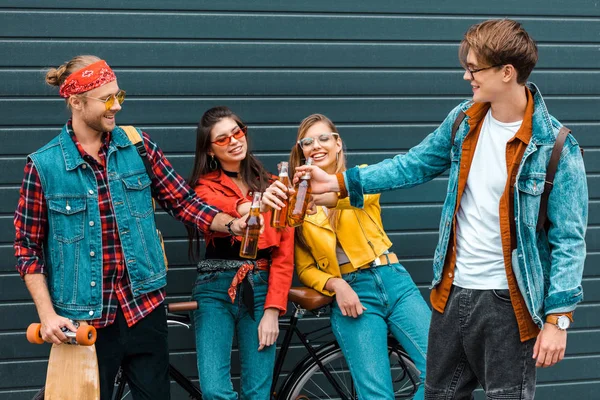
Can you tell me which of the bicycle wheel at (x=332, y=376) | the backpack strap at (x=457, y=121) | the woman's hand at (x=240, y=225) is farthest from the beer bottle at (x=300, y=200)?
the bicycle wheel at (x=332, y=376)

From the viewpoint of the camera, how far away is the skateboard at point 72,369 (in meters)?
3.91

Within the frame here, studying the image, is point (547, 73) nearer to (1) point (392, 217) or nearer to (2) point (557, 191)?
(1) point (392, 217)

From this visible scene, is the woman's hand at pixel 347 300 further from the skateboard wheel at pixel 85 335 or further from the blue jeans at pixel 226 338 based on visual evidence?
the skateboard wheel at pixel 85 335

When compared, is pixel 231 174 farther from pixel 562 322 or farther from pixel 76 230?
pixel 562 322

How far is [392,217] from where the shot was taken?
5.64 m

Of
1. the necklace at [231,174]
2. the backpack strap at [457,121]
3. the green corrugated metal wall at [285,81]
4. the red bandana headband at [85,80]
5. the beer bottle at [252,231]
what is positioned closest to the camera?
the backpack strap at [457,121]

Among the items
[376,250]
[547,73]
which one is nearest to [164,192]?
[376,250]

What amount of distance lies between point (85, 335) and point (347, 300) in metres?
1.47

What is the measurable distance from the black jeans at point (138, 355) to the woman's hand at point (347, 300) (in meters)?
1.00

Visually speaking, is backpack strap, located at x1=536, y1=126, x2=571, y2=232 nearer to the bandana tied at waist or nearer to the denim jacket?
the denim jacket

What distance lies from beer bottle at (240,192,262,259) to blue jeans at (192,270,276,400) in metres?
0.43

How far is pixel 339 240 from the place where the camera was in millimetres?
4777

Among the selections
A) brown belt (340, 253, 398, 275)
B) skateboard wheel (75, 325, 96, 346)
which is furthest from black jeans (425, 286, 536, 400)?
skateboard wheel (75, 325, 96, 346)

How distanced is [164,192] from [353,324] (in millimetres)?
1271
